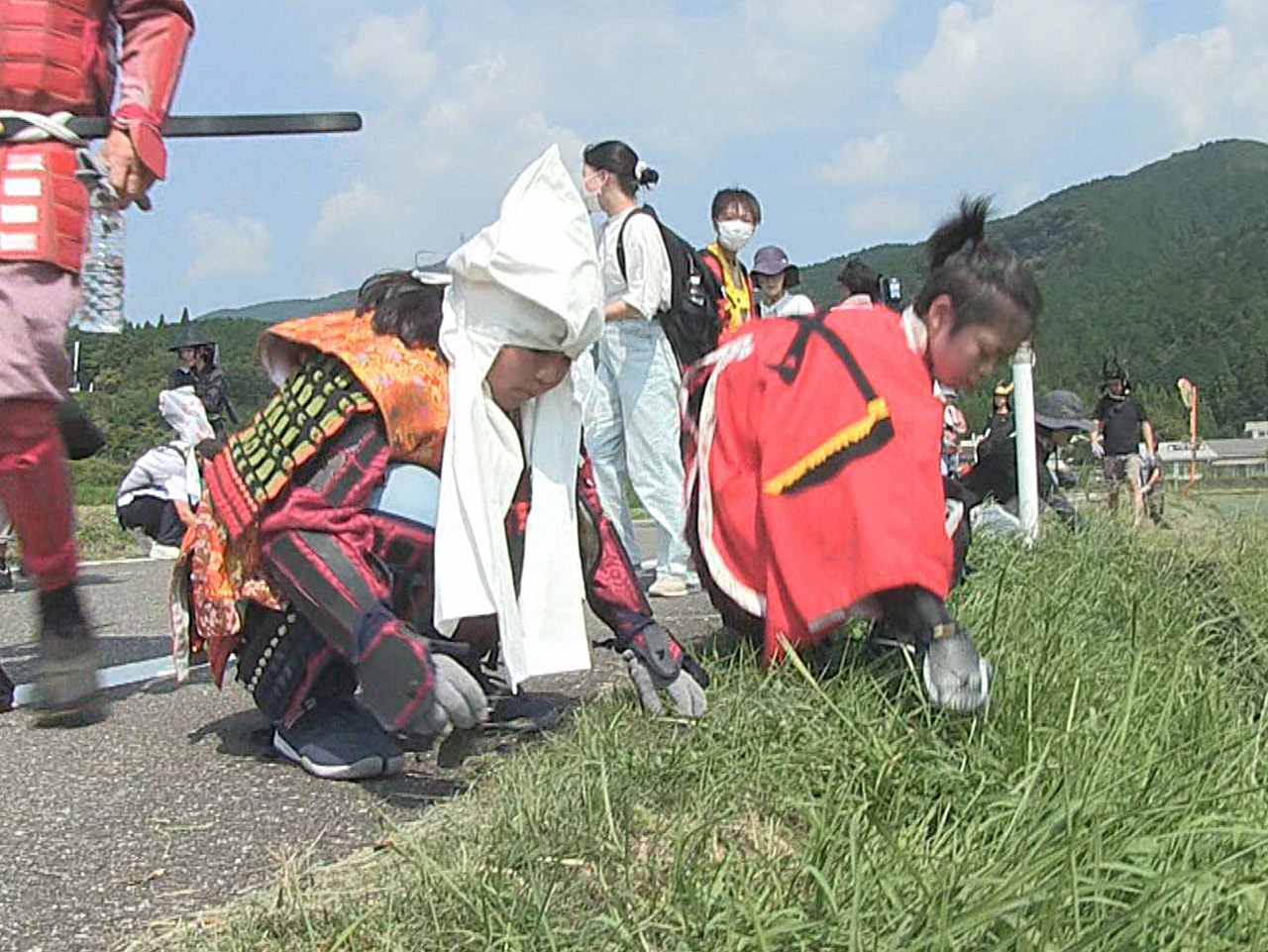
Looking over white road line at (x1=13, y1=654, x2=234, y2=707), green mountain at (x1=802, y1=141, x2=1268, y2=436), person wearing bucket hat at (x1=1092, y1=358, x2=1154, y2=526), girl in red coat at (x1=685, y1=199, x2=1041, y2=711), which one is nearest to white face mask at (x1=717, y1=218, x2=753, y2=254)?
green mountain at (x1=802, y1=141, x2=1268, y2=436)

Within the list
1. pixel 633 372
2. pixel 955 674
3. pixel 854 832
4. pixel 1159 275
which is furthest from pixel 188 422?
pixel 1159 275

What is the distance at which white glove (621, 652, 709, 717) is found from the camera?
2.16 meters

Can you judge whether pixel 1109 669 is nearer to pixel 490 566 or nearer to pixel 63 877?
pixel 490 566

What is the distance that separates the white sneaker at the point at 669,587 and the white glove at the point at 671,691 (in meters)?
2.17

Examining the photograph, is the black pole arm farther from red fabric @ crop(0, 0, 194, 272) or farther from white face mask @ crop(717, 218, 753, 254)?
white face mask @ crop(717, 218, 753, 254)

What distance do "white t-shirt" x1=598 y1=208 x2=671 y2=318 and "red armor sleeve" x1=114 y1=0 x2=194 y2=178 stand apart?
228 cm

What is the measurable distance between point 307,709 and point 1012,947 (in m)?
1.45

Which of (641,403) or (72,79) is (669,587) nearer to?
(641,403)

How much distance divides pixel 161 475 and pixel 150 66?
460 centimetres

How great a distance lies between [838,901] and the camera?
1317 millimetres

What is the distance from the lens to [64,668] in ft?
7.06

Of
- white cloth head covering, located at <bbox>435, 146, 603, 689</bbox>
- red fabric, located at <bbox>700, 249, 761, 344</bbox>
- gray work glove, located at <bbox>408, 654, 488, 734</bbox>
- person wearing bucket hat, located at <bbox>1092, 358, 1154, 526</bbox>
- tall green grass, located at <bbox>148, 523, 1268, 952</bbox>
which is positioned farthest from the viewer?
person wearing bucket hat, located at <bbox>1092, 358, 1154, 526</bbox>

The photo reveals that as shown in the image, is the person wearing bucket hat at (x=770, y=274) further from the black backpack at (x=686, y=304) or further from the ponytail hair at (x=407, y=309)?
the ponytail hair at (x=407, y=309)

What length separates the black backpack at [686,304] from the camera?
15.5 ft
